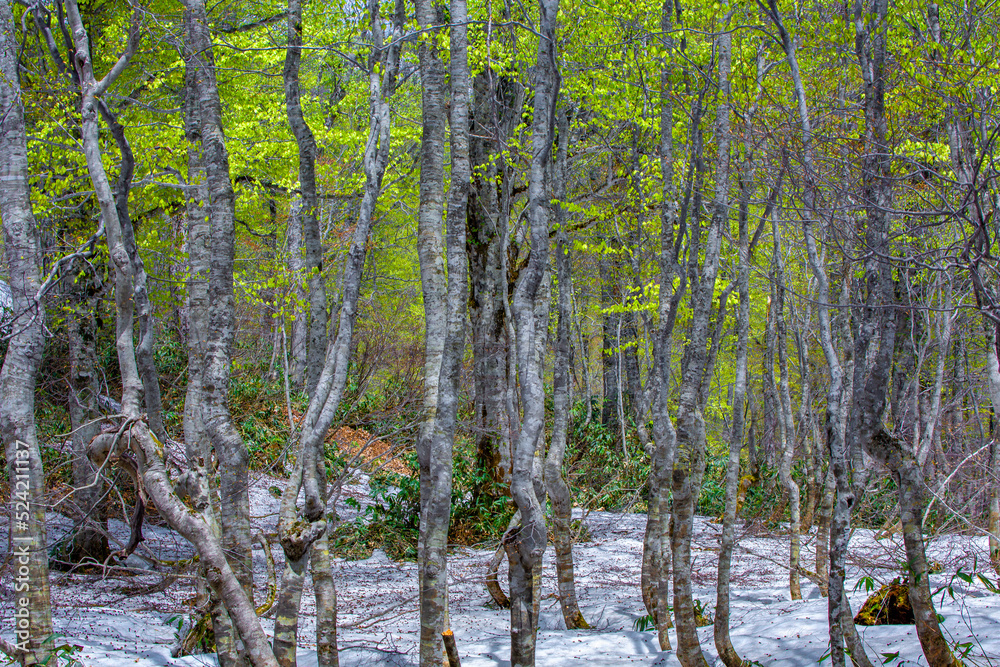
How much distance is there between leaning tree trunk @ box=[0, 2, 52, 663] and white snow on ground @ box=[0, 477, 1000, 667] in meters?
1.31

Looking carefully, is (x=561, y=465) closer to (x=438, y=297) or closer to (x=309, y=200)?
(x=438, y=297)

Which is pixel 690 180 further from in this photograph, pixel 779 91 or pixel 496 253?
pixel 496 253

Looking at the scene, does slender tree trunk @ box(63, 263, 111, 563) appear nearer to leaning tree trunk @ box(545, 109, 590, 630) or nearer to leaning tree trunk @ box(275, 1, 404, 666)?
leaning tree trunk @ box(275, 1, 404, 666)

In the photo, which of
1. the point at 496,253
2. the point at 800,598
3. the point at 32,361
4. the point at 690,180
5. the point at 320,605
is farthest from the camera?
the point at 496,253

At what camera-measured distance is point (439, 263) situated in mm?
5738

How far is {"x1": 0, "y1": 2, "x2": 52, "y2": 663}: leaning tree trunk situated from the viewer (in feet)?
17.3

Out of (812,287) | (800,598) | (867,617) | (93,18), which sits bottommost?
(800,598)

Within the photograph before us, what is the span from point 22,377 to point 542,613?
7.05m

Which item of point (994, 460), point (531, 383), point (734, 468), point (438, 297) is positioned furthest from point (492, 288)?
point (994, 460)

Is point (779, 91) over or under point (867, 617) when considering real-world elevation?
over

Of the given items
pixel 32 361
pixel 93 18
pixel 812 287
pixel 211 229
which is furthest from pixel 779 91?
pixel 93 18

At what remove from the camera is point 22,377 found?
539cm

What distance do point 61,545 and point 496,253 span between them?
7.80 m

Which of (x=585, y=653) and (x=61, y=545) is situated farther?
(x=61, y=545)
